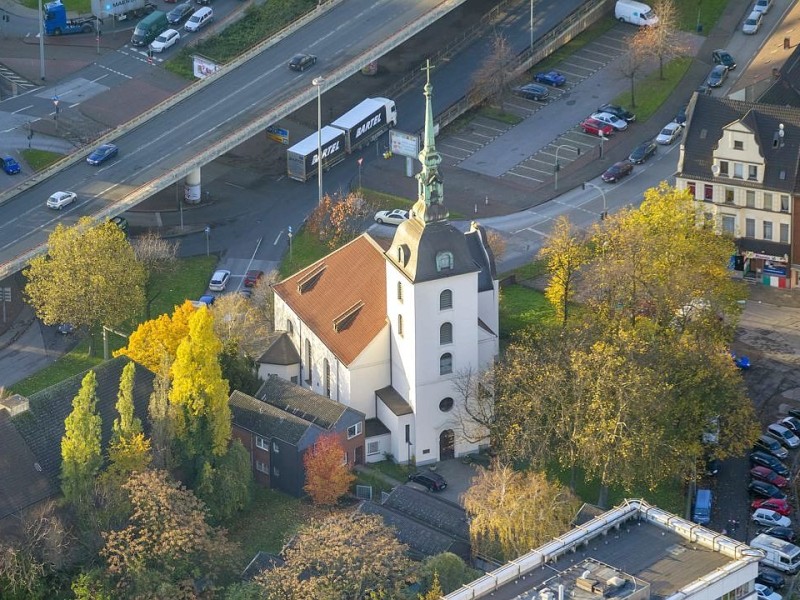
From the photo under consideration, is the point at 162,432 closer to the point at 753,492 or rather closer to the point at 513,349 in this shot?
the point at 513,349

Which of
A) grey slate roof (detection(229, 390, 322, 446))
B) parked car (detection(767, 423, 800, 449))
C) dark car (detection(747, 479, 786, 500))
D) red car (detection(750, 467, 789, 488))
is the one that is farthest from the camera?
parked car (detection(767, 423, 800, 449))

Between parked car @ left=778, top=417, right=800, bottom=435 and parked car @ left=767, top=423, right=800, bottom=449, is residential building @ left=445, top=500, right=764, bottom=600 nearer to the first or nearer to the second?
parked car @ left=767, top=423, right=800, bottom=449

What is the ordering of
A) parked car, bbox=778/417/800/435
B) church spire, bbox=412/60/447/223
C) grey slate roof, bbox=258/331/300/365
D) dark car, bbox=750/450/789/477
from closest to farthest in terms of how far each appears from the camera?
church spire, bbox=412/60/447/223 < dark car, bbox=750/450/789/477 < parked car, bbox=778/417/800/435 < grey slate roof, bbox=258/331/300/365

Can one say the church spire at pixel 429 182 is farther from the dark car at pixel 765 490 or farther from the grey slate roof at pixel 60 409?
the dark car at pixel 765 490

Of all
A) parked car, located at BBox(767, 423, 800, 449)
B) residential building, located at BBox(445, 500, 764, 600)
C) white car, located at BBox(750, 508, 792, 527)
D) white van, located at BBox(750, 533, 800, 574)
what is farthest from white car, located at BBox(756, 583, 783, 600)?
parked car, located at BBox(767, 423, 800, 449)

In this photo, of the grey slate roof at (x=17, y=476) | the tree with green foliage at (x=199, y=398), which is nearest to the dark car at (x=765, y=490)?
the tree with green foliage at (x=199, y=398)

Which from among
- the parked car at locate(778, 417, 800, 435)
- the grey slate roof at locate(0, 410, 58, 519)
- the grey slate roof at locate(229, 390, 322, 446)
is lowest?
the parked car at locate(778, 417, 800, 435)

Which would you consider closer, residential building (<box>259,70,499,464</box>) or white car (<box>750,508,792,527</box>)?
white car (<box>750,508,792,527</box>)

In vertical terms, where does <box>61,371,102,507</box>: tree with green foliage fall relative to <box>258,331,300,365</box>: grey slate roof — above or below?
above

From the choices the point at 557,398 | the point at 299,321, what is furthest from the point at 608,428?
the point at 299,321
